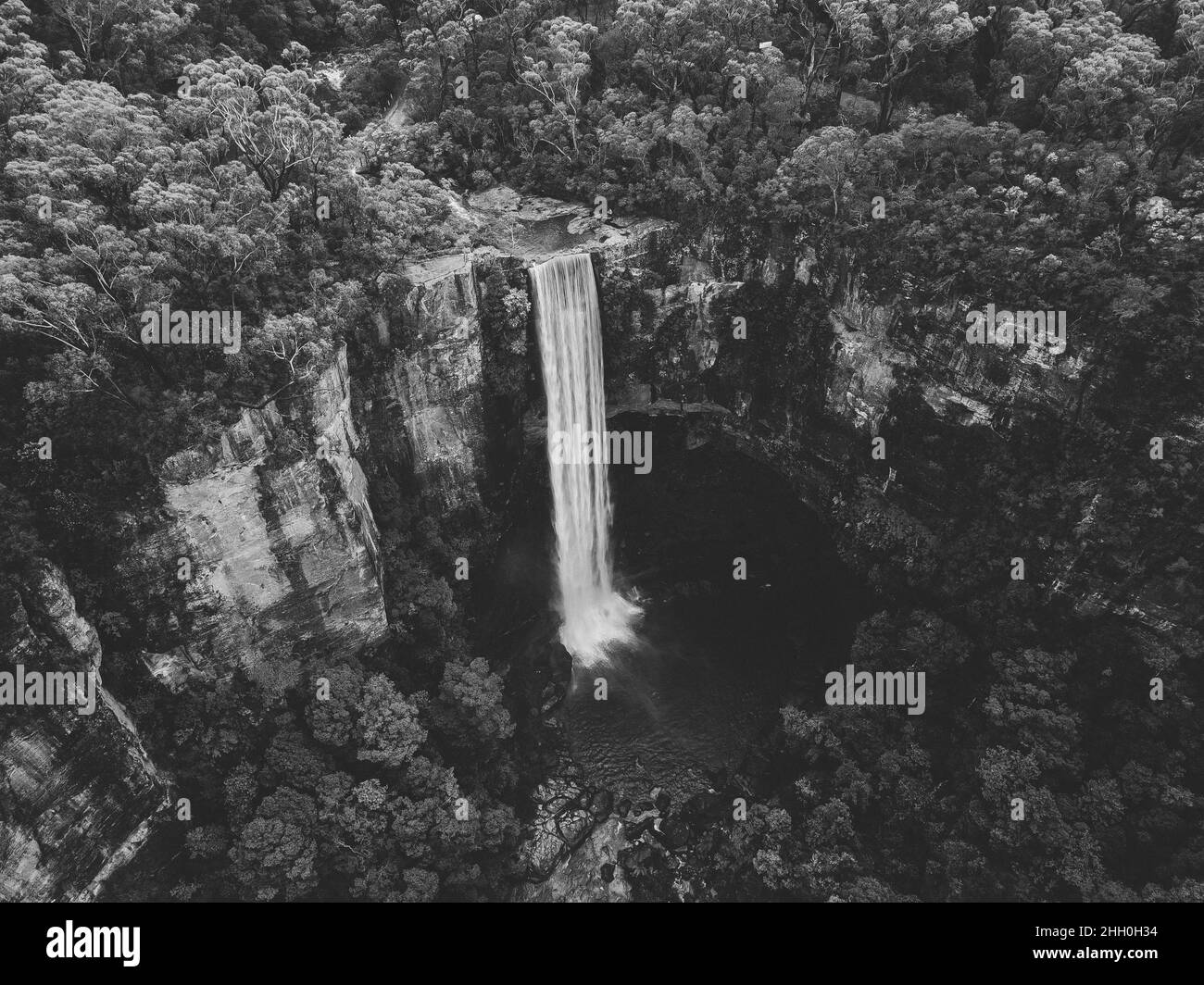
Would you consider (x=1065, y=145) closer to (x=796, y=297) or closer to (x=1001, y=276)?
(x=1001, y=276)

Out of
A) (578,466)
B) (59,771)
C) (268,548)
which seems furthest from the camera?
(578,466)

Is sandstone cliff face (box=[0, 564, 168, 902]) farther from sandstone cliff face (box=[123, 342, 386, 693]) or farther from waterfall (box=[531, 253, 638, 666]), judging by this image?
waterfall (box=[531, 253, 638, 666])

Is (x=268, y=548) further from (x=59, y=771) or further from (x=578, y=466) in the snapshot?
(x=578, y=466)

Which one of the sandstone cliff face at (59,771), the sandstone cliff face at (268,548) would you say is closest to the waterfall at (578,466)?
the sandstone cliff face at (268,548)

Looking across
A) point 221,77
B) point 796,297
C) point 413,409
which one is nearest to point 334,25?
point 221,77

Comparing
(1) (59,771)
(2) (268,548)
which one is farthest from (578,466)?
(1) (59,771)

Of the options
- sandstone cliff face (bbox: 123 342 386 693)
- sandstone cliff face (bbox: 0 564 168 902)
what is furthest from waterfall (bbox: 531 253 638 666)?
sandstone cliff face (bbox: 0 564 168 902)
